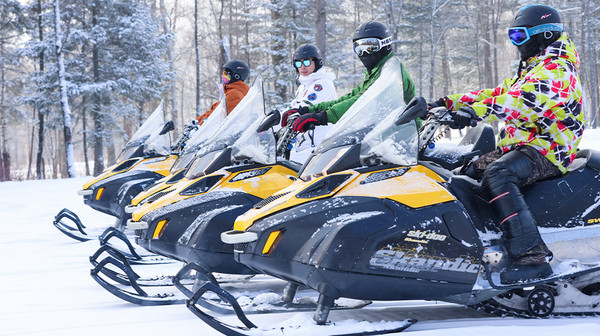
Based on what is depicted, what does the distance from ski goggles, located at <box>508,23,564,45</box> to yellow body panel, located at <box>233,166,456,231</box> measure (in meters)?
1.03

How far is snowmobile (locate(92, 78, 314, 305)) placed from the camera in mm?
3900

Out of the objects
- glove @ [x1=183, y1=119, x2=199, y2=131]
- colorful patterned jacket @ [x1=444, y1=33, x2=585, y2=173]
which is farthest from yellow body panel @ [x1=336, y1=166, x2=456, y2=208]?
glove @ [x1=183, y1=119, x2=199, y2=131]

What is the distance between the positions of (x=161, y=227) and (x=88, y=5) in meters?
18.2

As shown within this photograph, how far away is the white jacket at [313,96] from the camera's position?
16.2 feet

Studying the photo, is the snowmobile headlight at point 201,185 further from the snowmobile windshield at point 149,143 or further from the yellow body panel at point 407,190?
the snowmobile windshield at point 149,143

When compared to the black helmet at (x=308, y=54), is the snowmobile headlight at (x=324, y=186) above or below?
below

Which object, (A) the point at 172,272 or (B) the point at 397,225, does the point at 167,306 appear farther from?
(B) the point at 397,225

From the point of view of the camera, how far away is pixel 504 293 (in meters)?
3.25

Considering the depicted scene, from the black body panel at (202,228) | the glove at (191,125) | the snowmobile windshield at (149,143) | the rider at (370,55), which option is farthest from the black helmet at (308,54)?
the snowmobile windshield at (149,143)

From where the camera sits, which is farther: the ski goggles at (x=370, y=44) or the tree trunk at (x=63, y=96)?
the tree trunk at (x=63, y=96)

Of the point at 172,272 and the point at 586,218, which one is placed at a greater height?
the point at 586,218

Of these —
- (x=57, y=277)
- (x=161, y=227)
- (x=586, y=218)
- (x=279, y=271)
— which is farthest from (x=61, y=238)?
(x=586, y=218)

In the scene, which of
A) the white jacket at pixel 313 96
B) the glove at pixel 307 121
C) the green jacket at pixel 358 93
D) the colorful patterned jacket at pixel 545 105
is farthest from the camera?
the white jacket at pixel 313 96

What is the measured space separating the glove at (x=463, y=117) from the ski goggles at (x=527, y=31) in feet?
2.35
